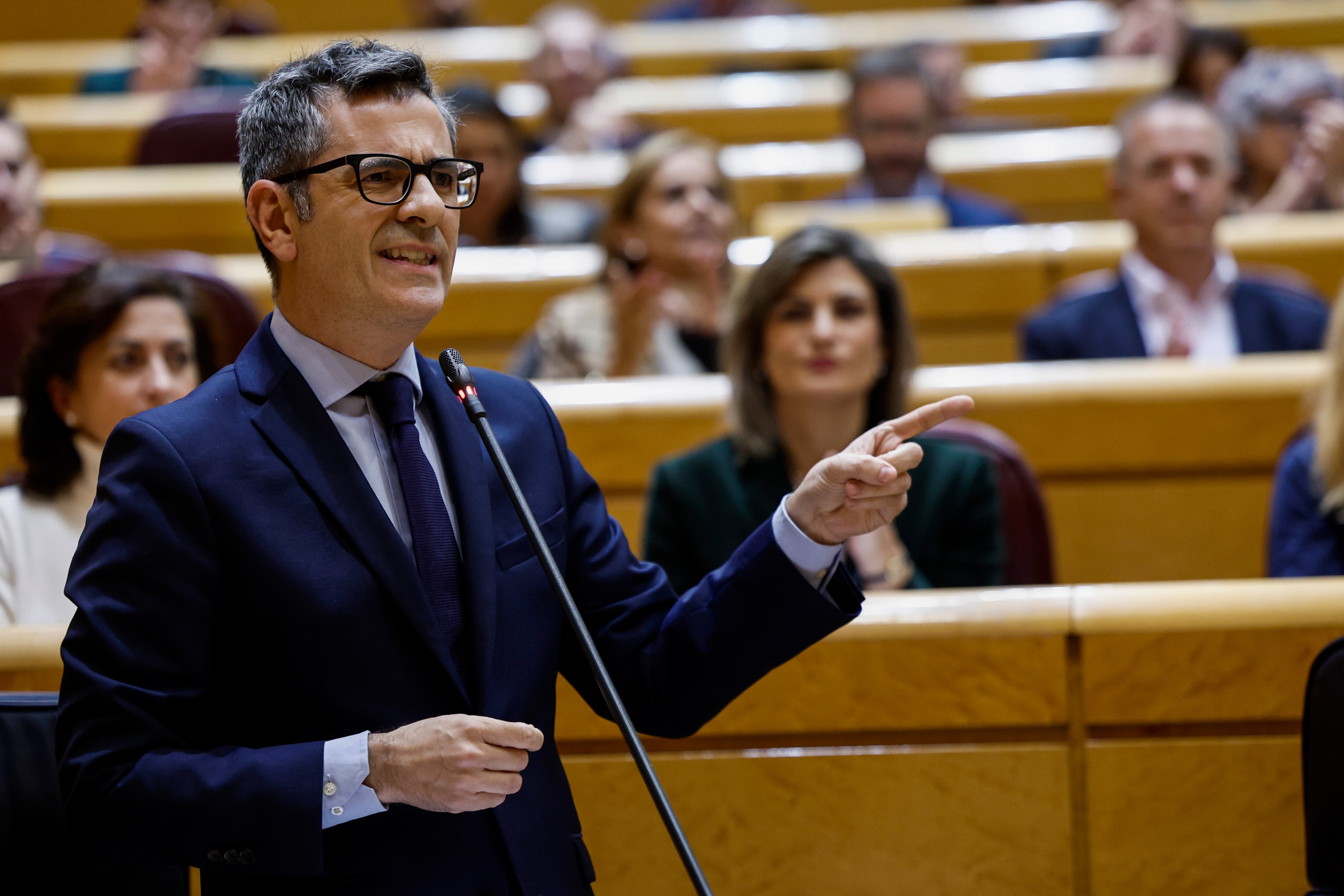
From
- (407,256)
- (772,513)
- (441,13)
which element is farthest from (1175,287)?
(441,13)

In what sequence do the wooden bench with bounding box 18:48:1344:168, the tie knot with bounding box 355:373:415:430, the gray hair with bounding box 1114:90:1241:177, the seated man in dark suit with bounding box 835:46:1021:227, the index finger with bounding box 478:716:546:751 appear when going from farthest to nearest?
the wooden bench with bounding box 18:48:1344:168
the seated man in dark suit with bounding box 835:46:1021:227
the gray hair with bounding box 1114:90:1241:177
the tie knot with bounding box 355:373:415:430
the index finger with bounding box 478:716:546:751

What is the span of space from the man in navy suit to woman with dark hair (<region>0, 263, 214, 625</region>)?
47cm

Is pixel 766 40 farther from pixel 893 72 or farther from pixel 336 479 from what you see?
pixel 336 479

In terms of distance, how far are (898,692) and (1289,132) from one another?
1.46m

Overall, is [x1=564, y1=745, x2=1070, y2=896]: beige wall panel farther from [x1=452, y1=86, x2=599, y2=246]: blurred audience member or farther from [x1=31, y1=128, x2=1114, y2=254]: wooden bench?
[x1=31, y1=128, x2=1114, y2=254]: wooden bench

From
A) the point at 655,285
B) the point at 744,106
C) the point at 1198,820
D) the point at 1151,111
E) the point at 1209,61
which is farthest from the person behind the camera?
the point at 744,106

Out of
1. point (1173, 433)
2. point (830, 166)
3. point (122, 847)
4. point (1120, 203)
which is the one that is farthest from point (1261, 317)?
point (122, 847)

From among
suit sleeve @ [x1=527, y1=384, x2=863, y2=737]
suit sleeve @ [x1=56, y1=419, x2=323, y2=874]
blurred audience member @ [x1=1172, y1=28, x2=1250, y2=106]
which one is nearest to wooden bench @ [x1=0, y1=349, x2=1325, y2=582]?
suit sleeve @ [x1=527, y1=384, x2=863, y2=737]

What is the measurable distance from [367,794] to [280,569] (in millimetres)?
95

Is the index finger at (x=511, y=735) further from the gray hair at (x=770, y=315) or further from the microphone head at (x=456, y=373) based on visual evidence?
the gray hair at (x=770, y=315)

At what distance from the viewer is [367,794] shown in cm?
55

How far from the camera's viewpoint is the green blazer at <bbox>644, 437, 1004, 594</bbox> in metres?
1.12

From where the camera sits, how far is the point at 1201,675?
32.5 inches

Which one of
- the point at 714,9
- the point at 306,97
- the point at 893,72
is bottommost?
the point at 306,97
